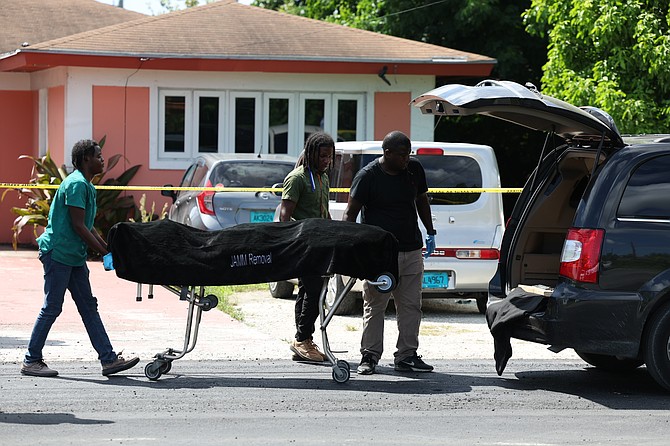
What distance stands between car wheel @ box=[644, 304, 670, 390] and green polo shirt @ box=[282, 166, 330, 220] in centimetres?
289

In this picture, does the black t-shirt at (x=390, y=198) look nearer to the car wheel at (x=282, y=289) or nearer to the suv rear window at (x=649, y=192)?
the suv rear window at (x=649, y=192)

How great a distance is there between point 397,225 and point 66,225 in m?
2.50

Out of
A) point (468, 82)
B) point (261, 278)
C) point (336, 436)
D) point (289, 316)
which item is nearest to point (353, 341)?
point (289, 316)

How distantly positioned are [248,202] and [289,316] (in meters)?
2.61

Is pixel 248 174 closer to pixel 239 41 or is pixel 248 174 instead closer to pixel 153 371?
pixel 239 41

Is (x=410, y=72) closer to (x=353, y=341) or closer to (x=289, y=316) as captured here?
(x=289, y=316)

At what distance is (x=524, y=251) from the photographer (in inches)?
355

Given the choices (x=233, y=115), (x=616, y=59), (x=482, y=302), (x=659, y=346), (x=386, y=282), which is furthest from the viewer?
(x=233, y=115)

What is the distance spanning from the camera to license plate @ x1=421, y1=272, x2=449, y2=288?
12078 mm

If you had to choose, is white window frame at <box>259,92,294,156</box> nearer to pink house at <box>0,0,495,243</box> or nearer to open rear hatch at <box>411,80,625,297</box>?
pink house at <box>0,0,495,243</box>

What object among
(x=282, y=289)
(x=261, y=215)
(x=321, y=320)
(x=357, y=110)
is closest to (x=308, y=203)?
(x=321, y=320)

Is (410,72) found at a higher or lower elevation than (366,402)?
higher

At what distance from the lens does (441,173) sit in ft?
40.5

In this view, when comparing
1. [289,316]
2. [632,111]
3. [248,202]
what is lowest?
[289,316]
